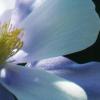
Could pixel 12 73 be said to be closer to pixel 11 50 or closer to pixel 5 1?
pixel 11 50

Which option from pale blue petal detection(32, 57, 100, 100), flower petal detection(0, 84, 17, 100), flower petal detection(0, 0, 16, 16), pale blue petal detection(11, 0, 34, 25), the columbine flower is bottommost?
pale blue petal detection(32, 57, 100, 100)

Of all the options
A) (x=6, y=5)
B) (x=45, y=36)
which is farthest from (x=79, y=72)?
(x=6, y=5)

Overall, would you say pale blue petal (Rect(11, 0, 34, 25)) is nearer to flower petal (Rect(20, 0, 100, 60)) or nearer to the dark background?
flower petal (Rect(20, 0, 100, 60))

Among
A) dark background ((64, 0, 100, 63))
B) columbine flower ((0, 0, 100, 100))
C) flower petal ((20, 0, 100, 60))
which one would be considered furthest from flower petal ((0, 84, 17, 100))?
dark background ((64, 0, 100, 63))

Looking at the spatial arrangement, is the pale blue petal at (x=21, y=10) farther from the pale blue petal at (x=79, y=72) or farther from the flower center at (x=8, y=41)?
the pale blue petal at (x=79, y=72)

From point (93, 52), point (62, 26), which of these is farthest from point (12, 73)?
point (93, 52)

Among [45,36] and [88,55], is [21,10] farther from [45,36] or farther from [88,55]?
[88,55]
